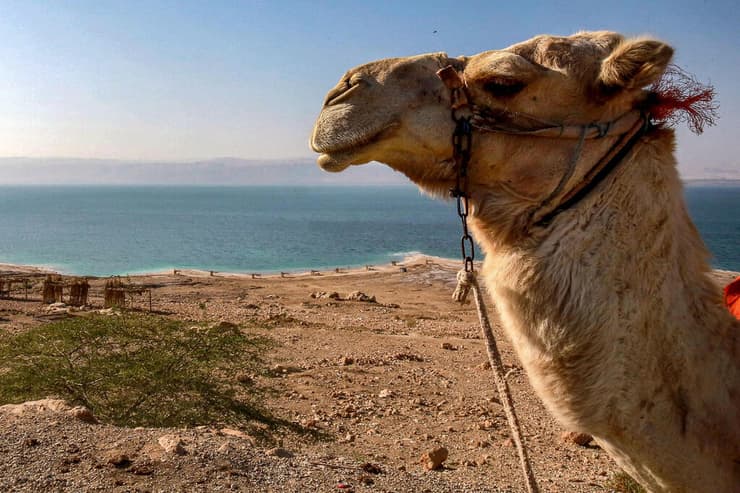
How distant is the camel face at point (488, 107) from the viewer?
234cm

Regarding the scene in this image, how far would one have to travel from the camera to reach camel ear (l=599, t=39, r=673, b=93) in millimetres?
2168

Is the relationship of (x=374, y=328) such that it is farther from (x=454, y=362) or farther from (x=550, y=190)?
(x=550, y=190)

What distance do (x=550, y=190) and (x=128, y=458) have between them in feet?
14.3

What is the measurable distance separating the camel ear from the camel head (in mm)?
56

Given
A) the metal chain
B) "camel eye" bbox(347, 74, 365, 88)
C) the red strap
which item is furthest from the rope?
the red strap

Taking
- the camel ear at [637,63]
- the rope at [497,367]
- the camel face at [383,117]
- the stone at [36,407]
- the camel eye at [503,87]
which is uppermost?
the camel ear at [637,63]

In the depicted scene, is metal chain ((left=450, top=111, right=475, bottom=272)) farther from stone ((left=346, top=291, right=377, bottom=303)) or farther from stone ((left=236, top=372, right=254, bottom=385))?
stone ((left=346, top=291, right=377, bottom=303))

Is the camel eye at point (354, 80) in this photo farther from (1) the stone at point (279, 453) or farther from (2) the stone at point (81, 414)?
(2) the stone at point (81, 414)

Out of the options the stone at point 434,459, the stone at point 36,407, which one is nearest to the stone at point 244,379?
the stone at point 434,459

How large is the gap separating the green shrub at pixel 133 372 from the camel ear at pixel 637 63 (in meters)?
7.59

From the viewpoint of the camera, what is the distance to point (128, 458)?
16.6 ft

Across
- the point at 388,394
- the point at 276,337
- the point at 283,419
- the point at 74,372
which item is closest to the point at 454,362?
the point at 388,394

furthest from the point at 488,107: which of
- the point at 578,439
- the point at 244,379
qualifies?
the point at 244,379

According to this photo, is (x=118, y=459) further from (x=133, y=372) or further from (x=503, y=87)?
(x=503, y=87)
